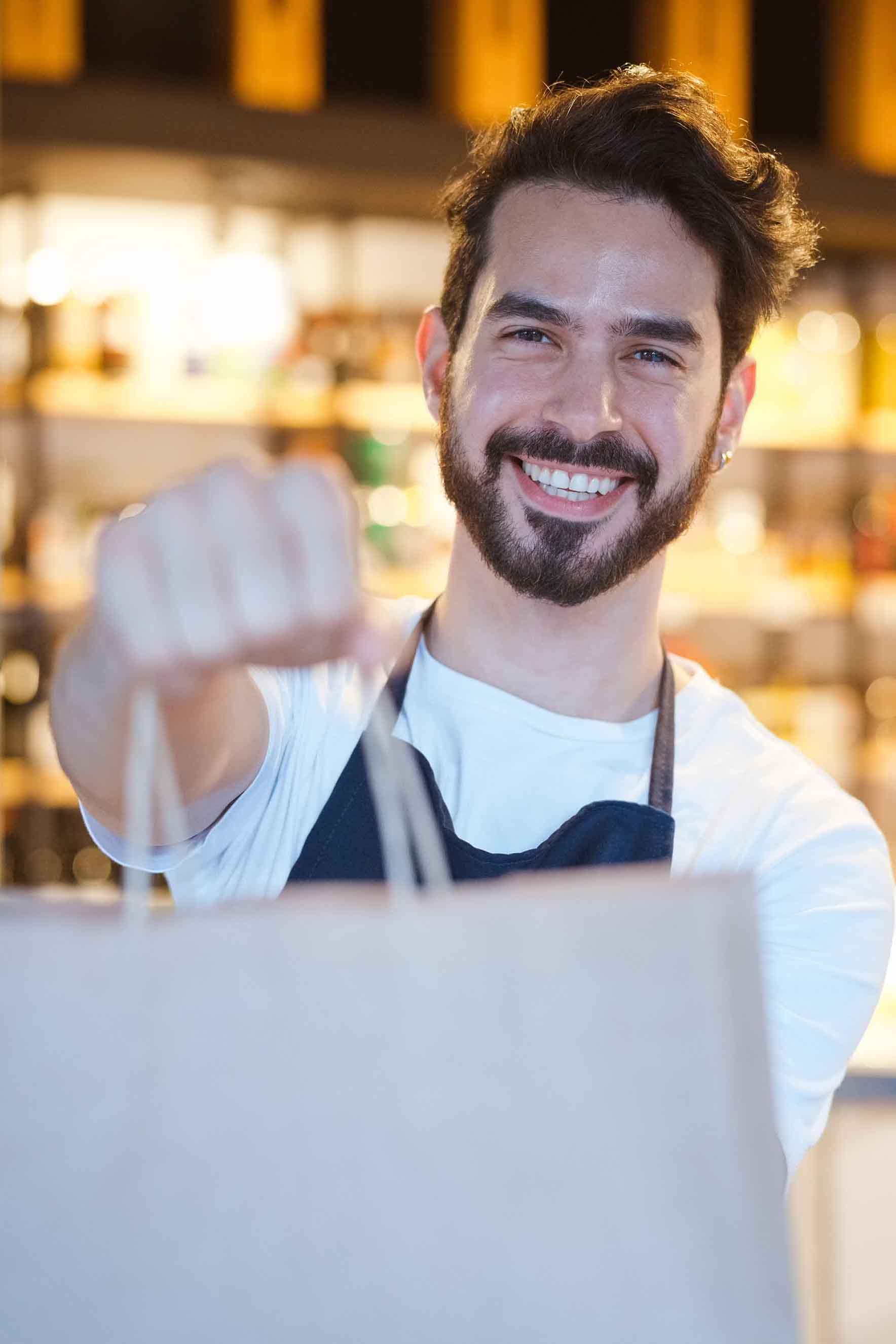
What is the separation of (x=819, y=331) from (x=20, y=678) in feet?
7.13

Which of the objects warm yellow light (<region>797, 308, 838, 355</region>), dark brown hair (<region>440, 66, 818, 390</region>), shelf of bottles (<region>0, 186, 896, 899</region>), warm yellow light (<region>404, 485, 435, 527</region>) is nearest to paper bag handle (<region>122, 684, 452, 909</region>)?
dark brown hair (<region>440, 66, 818, 390</region>)

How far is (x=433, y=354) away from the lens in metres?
1.39

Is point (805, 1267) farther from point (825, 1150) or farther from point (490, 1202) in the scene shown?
point (490, 1202)

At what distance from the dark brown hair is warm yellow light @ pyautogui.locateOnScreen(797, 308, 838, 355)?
230cm

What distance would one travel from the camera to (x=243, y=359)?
9.75 ft

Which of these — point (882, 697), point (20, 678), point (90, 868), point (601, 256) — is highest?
point (601, 256)

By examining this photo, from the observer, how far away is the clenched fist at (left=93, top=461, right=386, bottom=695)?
24.4 inches

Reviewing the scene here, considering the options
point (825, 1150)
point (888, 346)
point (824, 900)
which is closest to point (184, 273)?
point (888, 346)

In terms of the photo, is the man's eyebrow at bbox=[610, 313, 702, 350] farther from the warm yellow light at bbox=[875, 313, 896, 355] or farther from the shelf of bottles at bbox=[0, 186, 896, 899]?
the warm yellow light at bbox=[875, 313, 896, 355]

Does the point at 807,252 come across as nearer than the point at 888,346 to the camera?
Yes

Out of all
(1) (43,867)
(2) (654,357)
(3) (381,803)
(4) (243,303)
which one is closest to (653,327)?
(2) (654,357)

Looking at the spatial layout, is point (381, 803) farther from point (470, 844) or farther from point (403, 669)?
point (403, 669)

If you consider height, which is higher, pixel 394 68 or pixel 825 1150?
pixel 394 68

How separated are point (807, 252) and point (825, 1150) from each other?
1377mm
